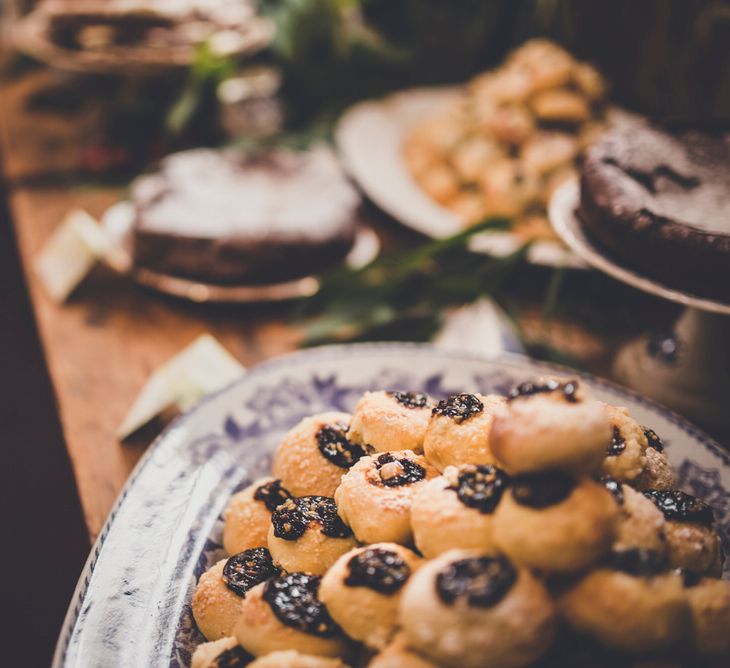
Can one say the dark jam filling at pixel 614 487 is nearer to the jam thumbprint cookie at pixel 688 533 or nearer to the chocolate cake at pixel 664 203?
the jam thumbprint cookie at pixel 688 533

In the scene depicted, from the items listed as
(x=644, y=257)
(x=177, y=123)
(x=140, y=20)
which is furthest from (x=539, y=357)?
(x=140, y=20)

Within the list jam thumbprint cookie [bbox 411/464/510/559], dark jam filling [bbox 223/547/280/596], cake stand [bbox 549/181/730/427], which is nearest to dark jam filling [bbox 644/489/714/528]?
jam thumbprint cookie [bbox 411/464/510/559]

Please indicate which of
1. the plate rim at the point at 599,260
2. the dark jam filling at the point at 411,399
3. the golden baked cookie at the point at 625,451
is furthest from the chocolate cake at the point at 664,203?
the dark jam filling at the point at 411,399

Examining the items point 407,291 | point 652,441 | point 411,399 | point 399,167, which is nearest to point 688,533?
point 652,441

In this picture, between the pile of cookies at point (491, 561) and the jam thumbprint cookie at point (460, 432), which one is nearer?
the pile of cookies at point (491, 561)

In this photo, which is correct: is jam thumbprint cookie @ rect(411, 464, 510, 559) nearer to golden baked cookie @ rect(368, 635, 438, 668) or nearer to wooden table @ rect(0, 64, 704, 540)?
golden baked cookie @ rect(368, 635, 438, 668)

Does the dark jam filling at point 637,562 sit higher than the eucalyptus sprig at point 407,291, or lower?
higher
